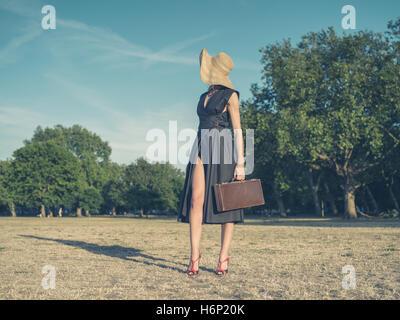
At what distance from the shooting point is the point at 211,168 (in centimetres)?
585

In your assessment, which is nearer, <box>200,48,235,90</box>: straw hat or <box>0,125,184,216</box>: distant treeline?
<box>200,48,235,90</box>: straw hat

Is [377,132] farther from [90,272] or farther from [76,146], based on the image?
[76,146]

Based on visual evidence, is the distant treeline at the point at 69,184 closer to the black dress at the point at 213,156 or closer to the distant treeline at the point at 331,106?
the distant treeline at the point at 331,106

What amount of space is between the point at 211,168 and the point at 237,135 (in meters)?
0.63

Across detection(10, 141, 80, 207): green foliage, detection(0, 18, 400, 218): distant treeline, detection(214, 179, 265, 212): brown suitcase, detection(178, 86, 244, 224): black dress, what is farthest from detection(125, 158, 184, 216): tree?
detection(214, 179, 265, 212): brown suitcase

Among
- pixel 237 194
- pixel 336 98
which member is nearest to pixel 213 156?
pixel 237 194

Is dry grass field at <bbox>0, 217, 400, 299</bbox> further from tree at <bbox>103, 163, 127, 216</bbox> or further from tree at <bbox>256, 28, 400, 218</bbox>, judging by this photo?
tree at <bbox>103, 163, 127, 216</bbox>

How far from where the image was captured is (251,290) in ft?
14.4

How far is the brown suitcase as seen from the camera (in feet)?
17.6

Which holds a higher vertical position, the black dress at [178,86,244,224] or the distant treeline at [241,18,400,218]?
the distant treeline at [241,18,400,218]

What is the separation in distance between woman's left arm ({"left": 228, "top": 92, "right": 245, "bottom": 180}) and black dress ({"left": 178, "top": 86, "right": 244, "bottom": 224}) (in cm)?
9

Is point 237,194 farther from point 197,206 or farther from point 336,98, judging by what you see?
point 336,98
